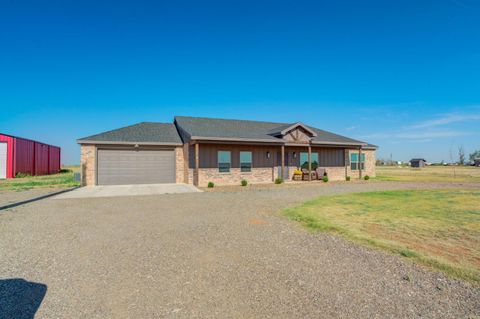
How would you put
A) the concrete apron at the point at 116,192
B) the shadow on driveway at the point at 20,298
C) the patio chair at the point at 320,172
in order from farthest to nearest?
the patio chair at the point at 320,172
the concrete apron at the point at 116,192
the shadow on driveway at the point at 20,298

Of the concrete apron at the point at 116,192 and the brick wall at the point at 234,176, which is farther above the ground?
the brick wall at the point at 234,176

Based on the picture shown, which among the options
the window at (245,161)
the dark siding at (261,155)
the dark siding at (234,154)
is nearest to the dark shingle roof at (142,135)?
the dark siding at (234,154)

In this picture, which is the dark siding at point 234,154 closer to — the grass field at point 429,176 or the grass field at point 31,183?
the grass field at point 31,183

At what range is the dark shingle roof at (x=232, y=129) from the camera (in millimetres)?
16591

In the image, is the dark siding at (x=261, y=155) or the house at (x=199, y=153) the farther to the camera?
the dark siding at (x=261, y=155)

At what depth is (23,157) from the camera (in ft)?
79.3

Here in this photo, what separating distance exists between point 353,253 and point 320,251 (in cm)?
55

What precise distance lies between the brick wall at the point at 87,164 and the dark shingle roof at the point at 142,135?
1.90ft

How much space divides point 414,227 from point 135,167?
15.6 metres

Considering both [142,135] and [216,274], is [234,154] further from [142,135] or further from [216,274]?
[216,274]

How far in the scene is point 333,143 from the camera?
19.0m

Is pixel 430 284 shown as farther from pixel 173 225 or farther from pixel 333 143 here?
pixel 333 143

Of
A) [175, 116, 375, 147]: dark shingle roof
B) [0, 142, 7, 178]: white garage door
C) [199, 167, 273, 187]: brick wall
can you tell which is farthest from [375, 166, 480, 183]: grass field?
[0, 142, 7, 178]: white garage door

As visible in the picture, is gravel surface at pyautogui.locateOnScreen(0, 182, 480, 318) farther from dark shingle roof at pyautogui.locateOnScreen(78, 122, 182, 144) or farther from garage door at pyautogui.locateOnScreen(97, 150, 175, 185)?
dark shingle roof at pyautogui.locateOnScreen(78, 122, 182, 144)
